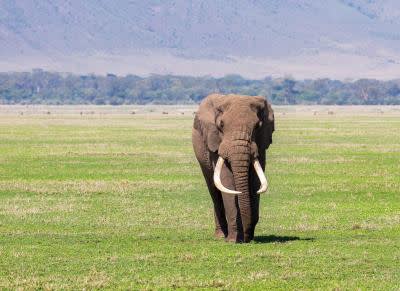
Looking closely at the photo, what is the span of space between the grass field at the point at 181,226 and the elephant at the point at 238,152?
0.55 metres

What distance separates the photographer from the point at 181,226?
22.8 metres

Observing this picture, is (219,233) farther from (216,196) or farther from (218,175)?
(218,175)

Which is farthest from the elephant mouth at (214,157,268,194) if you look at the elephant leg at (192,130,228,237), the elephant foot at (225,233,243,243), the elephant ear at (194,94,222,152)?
the elephant leg at (192,130,228,237)

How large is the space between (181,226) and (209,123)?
3467 millimetres

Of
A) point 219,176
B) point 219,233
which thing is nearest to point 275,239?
point 219,233

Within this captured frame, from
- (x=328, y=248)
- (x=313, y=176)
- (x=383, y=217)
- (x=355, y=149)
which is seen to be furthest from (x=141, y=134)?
(x=328, y=248)

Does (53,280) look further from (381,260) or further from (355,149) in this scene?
(355,149)

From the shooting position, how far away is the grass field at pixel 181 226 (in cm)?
1652

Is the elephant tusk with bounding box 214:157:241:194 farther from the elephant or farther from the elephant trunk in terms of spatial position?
the elephant trunk

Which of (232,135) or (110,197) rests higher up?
(232,135)

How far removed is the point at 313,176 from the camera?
35.5 m

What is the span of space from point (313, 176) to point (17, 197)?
10.3 meters

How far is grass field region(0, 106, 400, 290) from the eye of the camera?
1652 cm

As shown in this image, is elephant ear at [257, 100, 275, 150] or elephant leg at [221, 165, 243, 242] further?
elephant ear at [257, 100, 275, 150]
